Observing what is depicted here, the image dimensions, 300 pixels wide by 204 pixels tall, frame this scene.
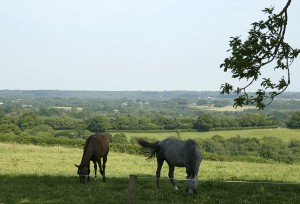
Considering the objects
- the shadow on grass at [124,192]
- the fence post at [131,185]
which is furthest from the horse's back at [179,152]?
the fence post at [131,185]

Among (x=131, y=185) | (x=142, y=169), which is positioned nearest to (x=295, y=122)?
(x=142, y=169)

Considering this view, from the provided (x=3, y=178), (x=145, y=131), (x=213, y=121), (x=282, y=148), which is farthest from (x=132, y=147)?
(x=213, y=121)

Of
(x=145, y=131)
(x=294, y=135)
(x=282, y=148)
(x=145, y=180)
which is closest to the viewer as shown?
(x=145, y=180)

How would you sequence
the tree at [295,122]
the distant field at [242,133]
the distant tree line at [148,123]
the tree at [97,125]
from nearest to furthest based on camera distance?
the distant field at [242,133], the distant tree line at [148,123], the tree at [295,122], the tree at [97,125]

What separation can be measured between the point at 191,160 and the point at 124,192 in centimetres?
317

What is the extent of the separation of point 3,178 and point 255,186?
12829 mm

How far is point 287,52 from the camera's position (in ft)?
38.7

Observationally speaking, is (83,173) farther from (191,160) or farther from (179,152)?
(191,160)

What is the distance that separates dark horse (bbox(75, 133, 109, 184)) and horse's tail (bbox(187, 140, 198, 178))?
5.11 meters

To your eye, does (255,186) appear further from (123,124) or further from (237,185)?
(123,124)

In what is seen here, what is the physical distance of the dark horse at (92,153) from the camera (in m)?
16.6

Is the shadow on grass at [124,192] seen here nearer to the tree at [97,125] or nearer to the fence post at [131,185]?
the fence post at [131,185]

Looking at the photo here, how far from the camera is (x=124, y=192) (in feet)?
47.7

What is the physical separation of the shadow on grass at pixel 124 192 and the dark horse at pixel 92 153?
52 centimetres
